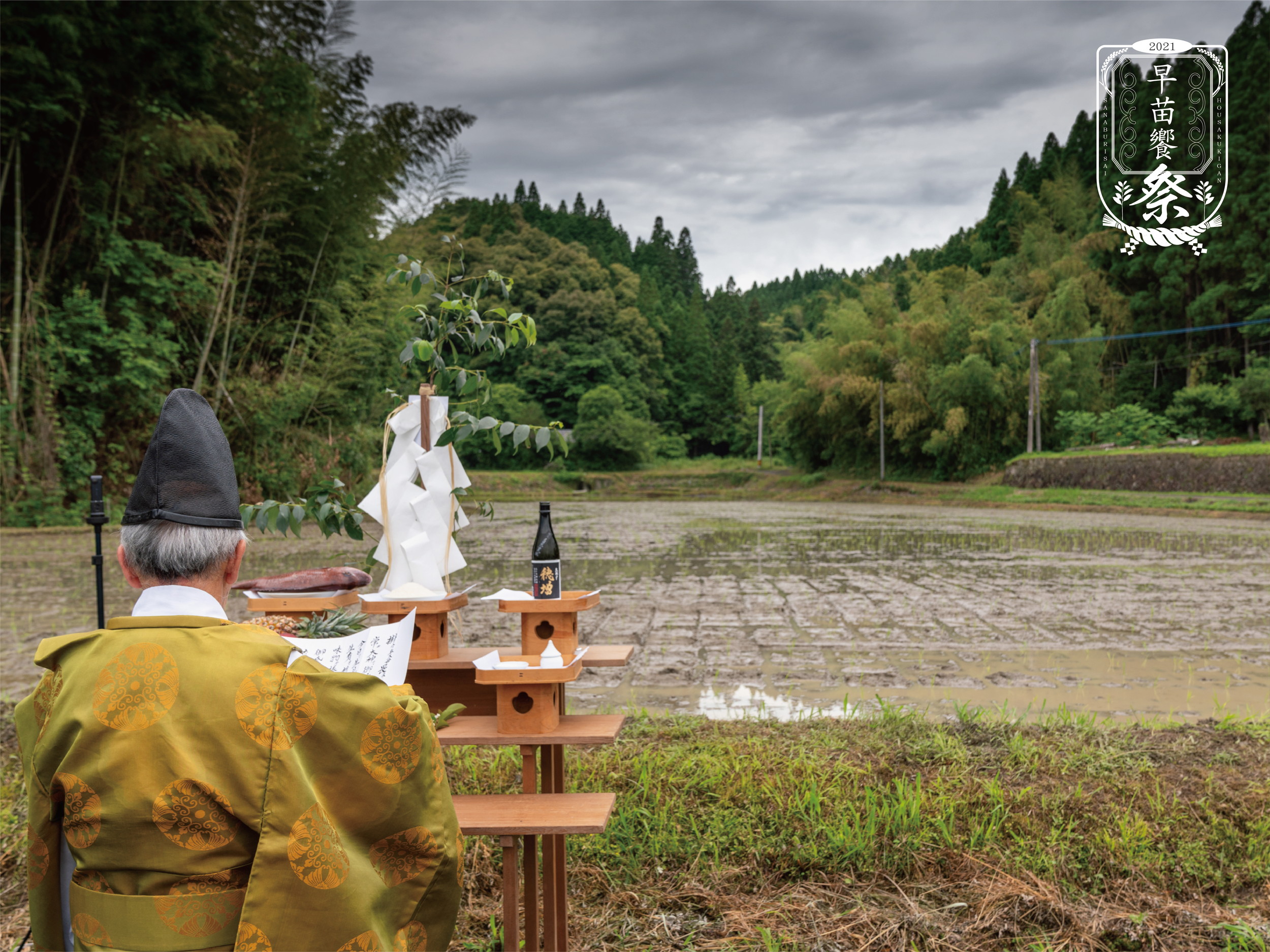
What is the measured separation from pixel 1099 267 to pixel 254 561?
115 ft

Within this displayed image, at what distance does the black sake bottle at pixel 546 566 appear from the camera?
80.0 inches

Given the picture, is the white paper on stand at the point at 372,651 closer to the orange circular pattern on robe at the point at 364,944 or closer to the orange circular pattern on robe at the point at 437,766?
the orange circular pattern on robe at the point at 437,766

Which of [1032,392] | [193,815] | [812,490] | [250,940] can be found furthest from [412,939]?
[812,490]

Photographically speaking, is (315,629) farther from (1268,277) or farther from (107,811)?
(1268,277)

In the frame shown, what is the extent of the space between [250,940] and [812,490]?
34.1m

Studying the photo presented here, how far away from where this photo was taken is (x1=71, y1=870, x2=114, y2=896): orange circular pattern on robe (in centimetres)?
108

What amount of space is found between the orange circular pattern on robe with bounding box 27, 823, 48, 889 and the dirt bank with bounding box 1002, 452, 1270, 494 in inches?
935

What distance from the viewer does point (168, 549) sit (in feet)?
3.67

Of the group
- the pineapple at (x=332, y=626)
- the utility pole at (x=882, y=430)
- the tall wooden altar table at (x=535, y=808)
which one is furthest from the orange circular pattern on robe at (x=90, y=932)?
the utility pole at (x=882, y=430)

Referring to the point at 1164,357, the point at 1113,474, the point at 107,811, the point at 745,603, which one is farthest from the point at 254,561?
the point at 1164,357

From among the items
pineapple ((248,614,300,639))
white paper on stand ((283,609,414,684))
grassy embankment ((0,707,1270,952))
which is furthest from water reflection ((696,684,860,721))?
white paper on stand ((283,609,414,684))

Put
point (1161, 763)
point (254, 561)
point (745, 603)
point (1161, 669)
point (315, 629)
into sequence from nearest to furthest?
point (315, 629) < point (1161, 763) < point (1161, 669) < point (745, 603) < point (254, 561)

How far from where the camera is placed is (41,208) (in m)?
11.8

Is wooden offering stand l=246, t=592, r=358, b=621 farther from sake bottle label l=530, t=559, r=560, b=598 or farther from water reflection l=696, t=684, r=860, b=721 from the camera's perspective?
water reflection l=696, t=684, r=860, b=721
